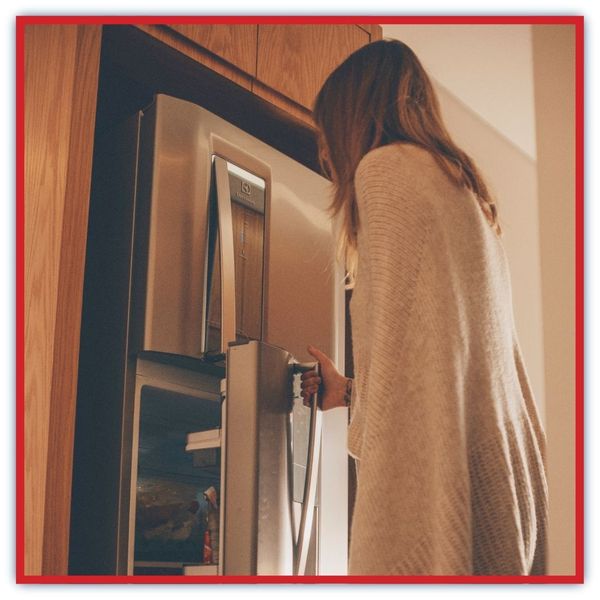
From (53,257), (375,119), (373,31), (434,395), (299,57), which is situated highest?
(373,31)

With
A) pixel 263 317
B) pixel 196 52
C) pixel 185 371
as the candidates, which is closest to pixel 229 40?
pixel 196 52

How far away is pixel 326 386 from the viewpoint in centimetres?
142

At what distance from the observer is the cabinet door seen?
6.06 ft

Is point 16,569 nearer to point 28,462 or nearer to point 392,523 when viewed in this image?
point 28,462

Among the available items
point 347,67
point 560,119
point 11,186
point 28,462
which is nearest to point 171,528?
point 28,462

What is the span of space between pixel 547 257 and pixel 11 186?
0.80 meters

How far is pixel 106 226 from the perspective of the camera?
5.26 ft

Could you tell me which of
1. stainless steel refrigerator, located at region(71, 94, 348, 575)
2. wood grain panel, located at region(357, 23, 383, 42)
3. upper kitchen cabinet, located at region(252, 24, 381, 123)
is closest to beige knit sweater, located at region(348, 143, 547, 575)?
stainless steel refrigerator, located at region(71, 94, 348, 575)

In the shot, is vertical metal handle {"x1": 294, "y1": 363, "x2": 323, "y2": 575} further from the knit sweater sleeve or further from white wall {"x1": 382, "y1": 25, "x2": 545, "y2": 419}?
white wall {"x1": 382, "y1": 25, "x2": 545, "y2": 419}

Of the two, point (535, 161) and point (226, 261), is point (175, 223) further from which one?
point (535, 161)

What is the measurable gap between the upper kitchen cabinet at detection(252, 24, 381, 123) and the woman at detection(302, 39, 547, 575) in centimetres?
68

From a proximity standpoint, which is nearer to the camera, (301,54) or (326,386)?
(326,386)

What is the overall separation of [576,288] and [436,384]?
24cm

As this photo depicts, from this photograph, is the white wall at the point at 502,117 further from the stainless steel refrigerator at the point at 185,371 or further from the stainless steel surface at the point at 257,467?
the stainless steel surface at the point at 257,467
